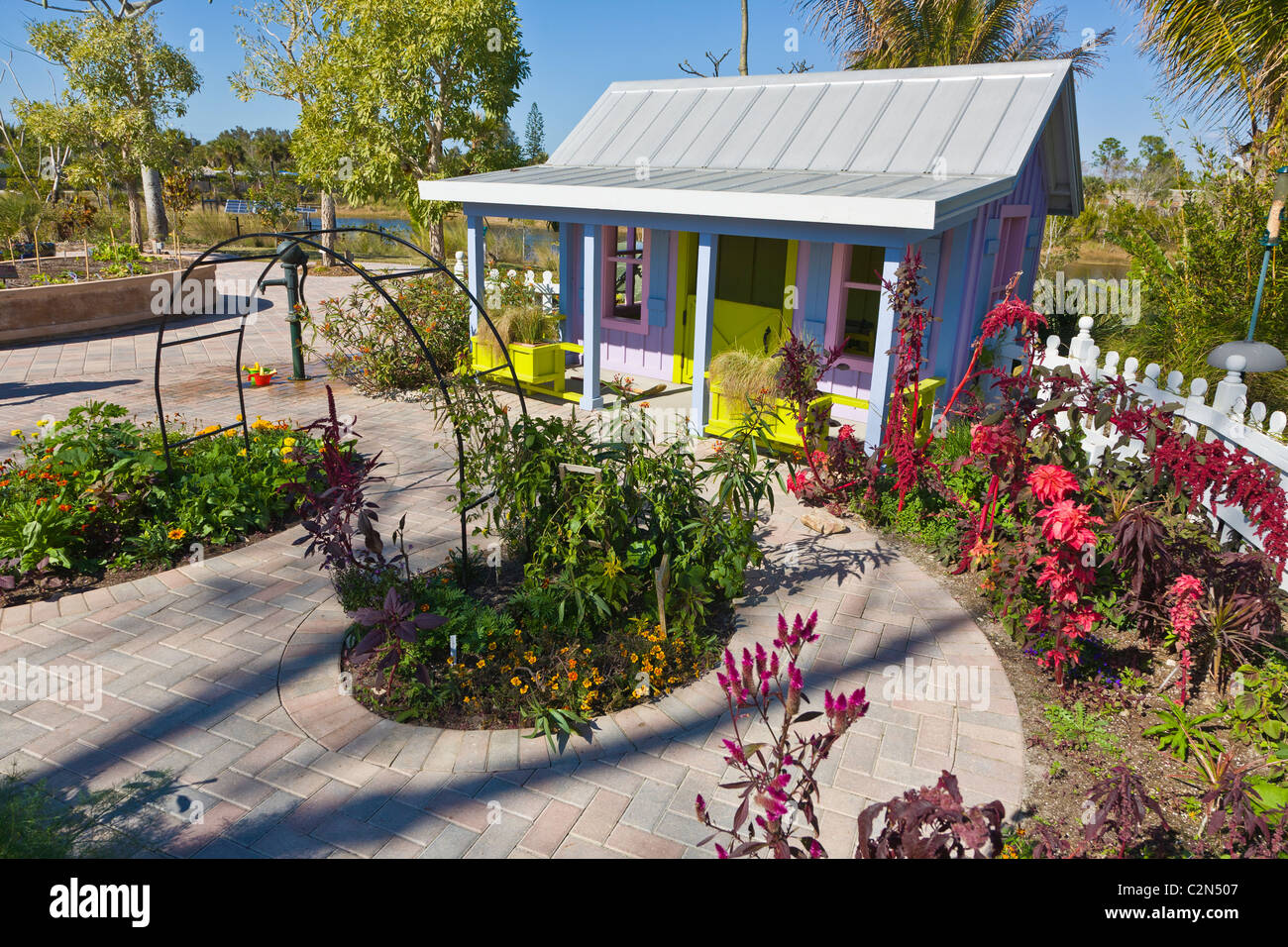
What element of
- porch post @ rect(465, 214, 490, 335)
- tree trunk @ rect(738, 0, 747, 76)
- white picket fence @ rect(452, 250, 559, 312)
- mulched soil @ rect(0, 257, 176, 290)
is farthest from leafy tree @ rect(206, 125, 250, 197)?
porch post @ rect(465, 214, 490, 335)

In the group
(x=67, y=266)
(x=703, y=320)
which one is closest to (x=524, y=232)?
(x=67, y=266)

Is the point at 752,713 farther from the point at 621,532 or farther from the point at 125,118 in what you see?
the point at 125,118

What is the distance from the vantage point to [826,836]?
3.37 metres

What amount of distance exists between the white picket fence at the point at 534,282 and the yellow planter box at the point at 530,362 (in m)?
1.29

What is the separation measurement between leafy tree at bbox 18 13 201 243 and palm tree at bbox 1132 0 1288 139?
21.8m

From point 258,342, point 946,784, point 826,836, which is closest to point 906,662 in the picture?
point 826,836

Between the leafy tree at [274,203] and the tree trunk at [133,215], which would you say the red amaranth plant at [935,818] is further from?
the leafy tree at [274,203]

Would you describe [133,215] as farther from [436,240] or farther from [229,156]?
[229,156]

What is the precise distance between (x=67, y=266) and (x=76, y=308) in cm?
410

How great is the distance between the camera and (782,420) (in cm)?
701

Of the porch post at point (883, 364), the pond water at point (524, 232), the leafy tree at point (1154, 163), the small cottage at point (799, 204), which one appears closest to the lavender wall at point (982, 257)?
the small cottage at point (799, 204)

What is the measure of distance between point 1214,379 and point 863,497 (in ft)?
16.2

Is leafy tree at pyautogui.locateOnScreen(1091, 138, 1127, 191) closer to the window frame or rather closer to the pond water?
the pond water

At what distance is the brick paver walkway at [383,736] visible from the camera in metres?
3.39
